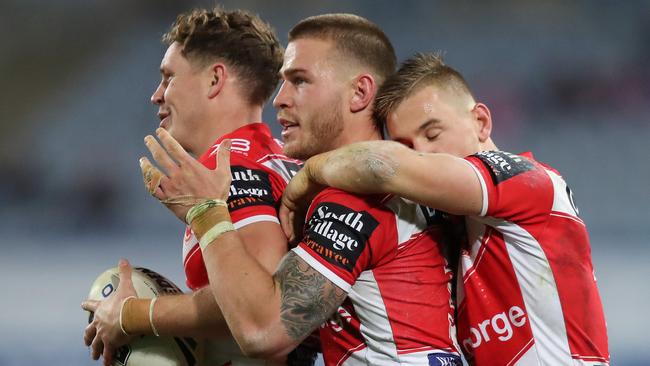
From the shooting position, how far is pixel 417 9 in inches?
362

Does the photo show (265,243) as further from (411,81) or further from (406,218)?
(411,81)

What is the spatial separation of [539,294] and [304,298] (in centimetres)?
75

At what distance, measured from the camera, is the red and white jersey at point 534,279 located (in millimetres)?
2707

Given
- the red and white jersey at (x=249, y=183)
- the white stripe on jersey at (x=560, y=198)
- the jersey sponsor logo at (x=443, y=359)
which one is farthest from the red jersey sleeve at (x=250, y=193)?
the white stripe on jersey at (x=560, y=198)

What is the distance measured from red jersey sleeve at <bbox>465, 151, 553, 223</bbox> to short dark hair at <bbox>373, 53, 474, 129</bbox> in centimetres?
44

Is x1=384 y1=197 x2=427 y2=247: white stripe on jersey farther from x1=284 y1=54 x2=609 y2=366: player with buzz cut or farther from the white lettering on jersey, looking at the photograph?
the white lettering on jersey

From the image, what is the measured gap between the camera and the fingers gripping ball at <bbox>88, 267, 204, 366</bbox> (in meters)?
3.22

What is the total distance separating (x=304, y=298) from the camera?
2617mm

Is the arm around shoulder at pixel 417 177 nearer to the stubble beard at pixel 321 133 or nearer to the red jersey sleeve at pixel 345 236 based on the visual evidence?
the red jersey sleeve at pixel 345 236

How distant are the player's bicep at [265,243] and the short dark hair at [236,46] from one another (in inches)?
36.1

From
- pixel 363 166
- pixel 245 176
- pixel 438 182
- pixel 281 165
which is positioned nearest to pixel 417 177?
pixel 438 182

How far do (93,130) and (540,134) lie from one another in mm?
4548

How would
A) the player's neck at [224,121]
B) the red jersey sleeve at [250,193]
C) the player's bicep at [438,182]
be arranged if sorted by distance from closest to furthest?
the player's bicep at [438,182] → the red jersey sleeve at [250,193] → the player's neck at [224,121]

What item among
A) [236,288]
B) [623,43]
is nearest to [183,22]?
[236,288]
